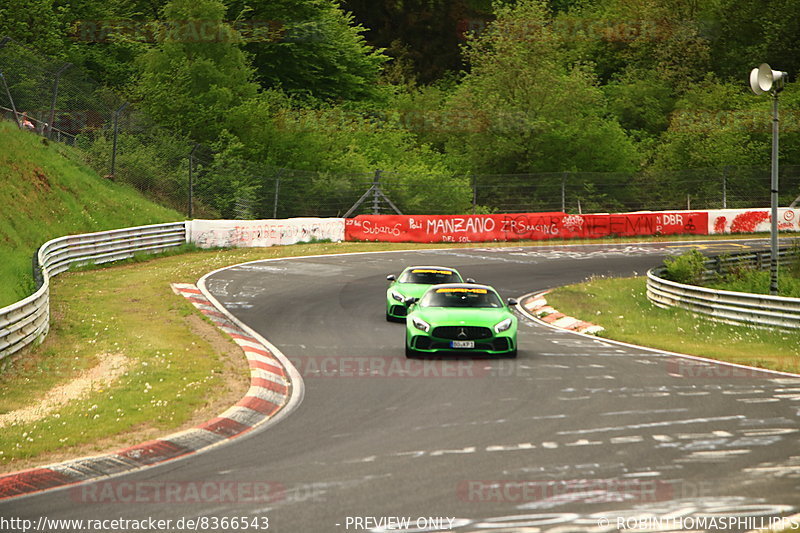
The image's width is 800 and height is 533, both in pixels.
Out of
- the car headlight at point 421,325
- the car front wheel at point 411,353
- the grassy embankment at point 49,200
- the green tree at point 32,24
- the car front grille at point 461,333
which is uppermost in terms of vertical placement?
the green tree at point 32,24

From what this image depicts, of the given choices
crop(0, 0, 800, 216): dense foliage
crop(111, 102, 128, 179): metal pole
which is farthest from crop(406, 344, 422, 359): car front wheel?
crop(111, 102, 128, 179): metal pole

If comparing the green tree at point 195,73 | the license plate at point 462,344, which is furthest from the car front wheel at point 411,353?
the green tree at point 195,73

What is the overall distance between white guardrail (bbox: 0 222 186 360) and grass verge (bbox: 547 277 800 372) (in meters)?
10.7

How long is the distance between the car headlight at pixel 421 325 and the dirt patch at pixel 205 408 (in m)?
2.77

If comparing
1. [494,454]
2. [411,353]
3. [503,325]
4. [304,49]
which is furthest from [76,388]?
[304,49]

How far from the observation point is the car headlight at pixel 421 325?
15.1 meters

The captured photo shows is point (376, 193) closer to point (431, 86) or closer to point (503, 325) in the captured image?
point (503, 325)

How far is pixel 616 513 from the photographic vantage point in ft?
23.3

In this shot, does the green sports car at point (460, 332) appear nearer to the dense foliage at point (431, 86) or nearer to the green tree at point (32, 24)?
the dense foliage at point (431, 86)

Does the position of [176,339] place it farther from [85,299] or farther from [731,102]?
[731,102]

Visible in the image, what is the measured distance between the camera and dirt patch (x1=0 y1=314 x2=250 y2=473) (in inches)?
362

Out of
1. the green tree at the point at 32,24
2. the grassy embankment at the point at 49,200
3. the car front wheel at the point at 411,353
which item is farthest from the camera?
the green tree at the point at 32,24

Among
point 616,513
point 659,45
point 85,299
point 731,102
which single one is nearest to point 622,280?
point 85,299

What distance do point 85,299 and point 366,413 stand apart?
12.2 m
